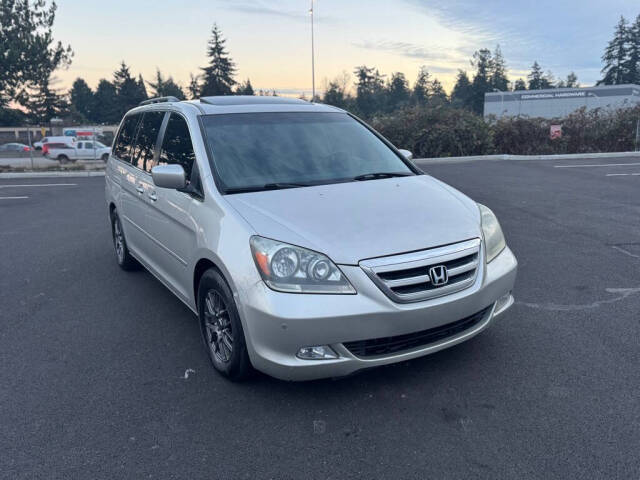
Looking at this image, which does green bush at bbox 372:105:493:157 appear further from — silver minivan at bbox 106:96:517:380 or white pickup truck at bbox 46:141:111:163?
white pickup truck at bbox 46:141:111:163

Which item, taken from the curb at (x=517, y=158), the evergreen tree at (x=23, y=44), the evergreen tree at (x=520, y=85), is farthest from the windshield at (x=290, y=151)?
the evergreen tree at (x=520, y=85)

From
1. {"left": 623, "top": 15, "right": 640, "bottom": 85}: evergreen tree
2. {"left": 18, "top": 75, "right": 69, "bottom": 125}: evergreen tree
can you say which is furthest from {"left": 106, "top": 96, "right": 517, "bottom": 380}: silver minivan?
{"left": 623, "top": 15, "right": 640, "bottom": 85}: evergreen tree

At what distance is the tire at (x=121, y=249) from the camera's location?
5.93m

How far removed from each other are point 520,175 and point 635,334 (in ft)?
35.7

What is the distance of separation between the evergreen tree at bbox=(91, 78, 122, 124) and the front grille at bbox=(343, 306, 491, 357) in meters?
94.9

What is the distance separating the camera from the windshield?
12.3 ft

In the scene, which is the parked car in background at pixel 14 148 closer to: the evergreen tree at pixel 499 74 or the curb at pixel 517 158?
the curb at pixel 517 158

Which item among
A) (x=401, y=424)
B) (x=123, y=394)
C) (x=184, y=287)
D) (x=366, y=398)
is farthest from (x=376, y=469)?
(x=184, y=287)

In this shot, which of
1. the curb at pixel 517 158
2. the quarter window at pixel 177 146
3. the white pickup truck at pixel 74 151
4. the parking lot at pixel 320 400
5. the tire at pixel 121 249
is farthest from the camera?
the white pickup truck at pixel 74 151

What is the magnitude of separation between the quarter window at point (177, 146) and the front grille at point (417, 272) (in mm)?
1752

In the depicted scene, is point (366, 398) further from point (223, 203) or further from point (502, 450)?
point (223, 203)

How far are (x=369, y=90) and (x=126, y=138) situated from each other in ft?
346

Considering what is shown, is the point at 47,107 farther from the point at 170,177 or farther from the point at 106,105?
the point at 170,177

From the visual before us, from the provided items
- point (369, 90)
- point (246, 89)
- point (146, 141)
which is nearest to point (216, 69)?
point (246, 89)
